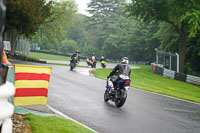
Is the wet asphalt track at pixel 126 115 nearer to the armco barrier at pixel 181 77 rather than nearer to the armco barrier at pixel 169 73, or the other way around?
the armco barrier at pixel 181 77

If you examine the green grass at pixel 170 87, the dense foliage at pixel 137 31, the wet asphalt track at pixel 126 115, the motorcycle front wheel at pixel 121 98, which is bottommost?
the green grass at pixel 170 87

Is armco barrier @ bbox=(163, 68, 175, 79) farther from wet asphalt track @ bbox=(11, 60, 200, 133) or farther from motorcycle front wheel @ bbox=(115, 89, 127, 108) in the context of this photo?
motorcycle front wheel @ bbox=(115, 89, 127, 108)

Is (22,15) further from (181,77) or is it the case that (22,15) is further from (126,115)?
(126,115)

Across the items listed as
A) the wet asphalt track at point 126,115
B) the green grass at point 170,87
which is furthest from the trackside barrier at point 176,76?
the wet asphalt track at point 126,115

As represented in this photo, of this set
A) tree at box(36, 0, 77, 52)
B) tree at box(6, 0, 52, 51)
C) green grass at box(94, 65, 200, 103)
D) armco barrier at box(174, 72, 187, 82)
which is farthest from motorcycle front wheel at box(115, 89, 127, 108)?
tree at box(36, 0, 77, 52)

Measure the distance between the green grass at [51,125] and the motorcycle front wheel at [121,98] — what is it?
3.39 metres

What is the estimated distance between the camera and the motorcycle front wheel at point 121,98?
1005 cm

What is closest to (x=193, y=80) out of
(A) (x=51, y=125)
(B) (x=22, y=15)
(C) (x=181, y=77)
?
(C) (x=181, y=77)

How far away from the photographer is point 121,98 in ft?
33.1

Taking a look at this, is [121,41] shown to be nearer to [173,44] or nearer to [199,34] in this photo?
[173,44]

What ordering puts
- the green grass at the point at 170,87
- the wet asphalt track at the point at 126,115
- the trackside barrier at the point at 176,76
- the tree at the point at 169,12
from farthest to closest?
the tree at the point at 169,12 → the trackside barrier at the point at 176,76 → the green grass at the point at 170,87 → the wet asphalt track at the point at 126,115

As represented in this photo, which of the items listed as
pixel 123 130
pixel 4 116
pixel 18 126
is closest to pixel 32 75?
pixel 18 126

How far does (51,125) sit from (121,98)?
4118 mm

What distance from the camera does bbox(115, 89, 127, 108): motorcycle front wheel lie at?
1005cm
